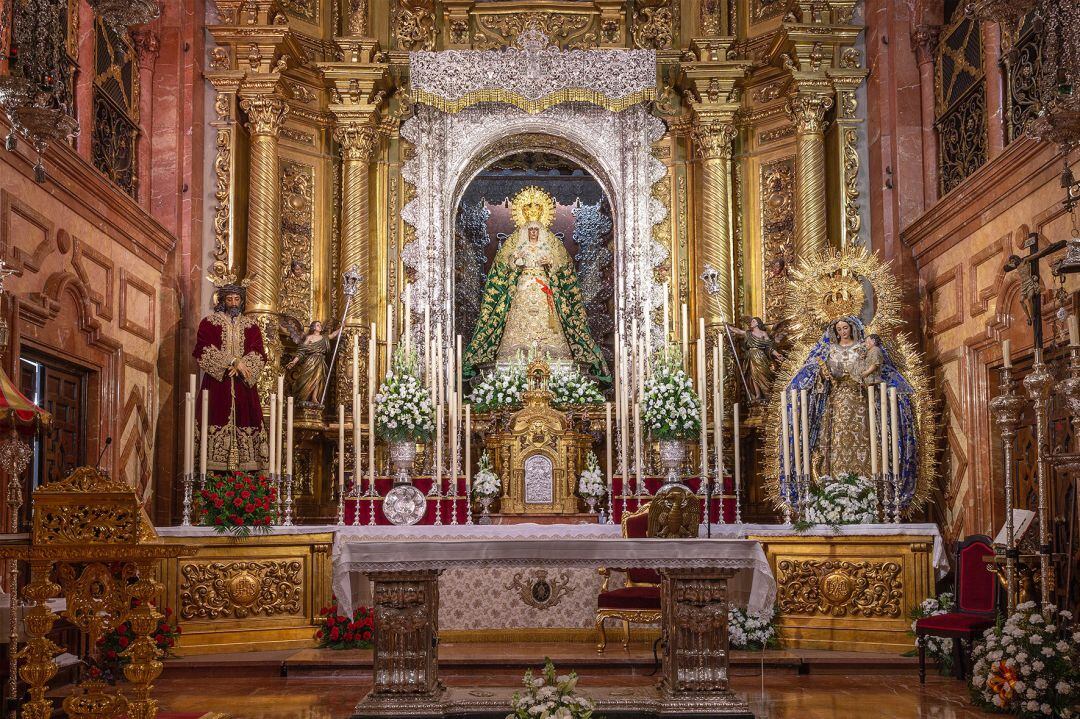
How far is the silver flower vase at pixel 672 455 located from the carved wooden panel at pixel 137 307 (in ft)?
15.5

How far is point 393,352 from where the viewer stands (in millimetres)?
12211

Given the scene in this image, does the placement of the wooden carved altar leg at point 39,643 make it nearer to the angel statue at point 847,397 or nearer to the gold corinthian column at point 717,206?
the angel statue at point 847,397

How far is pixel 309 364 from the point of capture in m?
11.8

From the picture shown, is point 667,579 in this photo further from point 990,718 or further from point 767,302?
point 767,302

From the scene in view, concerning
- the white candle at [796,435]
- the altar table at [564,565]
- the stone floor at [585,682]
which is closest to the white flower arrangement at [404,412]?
the stone floor at [585,682]

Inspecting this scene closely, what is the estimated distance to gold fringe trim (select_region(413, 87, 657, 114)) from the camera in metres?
12.6

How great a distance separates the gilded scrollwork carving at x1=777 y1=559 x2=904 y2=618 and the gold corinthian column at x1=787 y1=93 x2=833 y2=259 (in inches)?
140

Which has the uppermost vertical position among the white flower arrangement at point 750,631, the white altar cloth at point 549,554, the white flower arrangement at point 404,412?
the white flower arrangement at point 404,412

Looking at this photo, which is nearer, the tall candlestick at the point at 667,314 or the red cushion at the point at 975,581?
the red cushion at the point at 975,581

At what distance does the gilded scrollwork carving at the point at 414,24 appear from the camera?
13.1 m

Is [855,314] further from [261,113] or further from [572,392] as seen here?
[261,113]

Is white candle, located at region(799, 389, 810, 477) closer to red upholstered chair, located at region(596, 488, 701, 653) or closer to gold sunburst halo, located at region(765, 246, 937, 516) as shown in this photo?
gold sunburst halo, located at region(765, 246, 937, 516)

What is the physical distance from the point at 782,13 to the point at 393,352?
5.31 meters

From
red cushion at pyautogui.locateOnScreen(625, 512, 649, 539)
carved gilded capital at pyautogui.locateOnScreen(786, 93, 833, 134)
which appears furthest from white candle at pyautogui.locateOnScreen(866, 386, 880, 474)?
carved gilded capital at pyautogui.locateOnScreen(786, 93, 833, 134)
